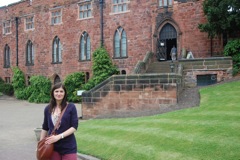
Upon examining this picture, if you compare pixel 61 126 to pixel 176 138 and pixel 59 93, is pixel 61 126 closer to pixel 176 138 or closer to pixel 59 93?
pixel 59 93

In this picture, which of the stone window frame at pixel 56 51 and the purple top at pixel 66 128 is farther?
the stone window frame at pixel 56 51

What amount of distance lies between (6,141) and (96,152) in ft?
15.3

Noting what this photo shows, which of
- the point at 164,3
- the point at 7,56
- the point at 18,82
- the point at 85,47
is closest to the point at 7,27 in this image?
the point at 7,56

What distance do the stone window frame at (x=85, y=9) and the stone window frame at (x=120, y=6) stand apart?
2269 mm

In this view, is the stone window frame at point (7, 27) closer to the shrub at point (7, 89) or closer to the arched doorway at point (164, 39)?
the shrub at point (7, 89)

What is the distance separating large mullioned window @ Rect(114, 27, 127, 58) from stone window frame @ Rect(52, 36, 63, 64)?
6.28m

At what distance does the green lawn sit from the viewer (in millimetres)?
6969

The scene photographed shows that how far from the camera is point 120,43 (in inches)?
1003

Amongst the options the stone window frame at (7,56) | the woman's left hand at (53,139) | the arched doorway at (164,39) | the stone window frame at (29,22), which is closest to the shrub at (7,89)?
the stone window frame at (7,56)

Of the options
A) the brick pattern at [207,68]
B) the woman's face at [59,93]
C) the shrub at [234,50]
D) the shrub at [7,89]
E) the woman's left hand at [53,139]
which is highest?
the shrub at [234,50]

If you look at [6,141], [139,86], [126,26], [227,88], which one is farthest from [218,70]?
[6,141]

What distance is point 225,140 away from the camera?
284 inches

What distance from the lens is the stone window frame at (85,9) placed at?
89.3 feet

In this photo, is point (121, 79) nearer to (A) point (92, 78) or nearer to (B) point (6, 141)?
(B) point (6, 141)
